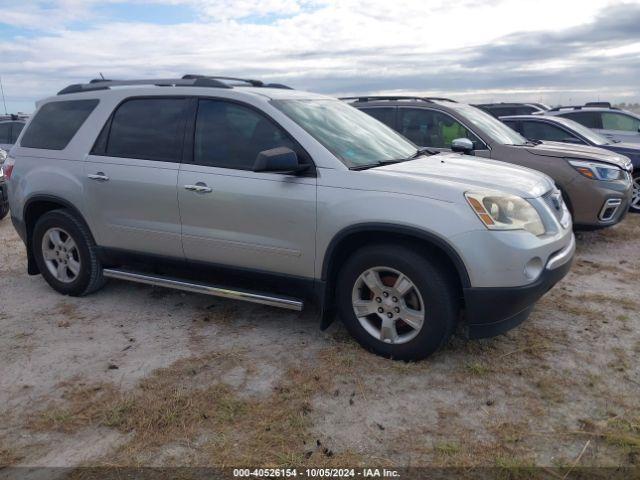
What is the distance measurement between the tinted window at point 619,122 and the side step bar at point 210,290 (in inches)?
A: 398

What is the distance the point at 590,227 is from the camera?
22.3 ft

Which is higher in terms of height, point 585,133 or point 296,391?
point 585,133

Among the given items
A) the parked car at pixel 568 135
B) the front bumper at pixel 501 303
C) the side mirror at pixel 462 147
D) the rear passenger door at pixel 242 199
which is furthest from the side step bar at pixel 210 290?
the parked car at pixel 568 135

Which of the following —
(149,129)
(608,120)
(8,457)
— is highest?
(149,129)

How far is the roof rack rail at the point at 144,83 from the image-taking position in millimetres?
4608

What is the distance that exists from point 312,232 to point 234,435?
1.45 m

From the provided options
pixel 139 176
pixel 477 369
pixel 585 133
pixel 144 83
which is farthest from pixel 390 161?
pixel 585 133

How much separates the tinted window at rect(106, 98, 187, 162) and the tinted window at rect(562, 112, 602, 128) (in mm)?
9482

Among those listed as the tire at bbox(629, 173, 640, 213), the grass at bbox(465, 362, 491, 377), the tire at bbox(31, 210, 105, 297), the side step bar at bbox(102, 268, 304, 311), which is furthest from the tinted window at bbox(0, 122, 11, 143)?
the grass at bbox(465, 362, 491, 377)

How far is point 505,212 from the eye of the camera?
360cm

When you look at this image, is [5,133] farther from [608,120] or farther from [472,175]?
[608,120]

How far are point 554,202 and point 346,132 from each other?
64.5 inches

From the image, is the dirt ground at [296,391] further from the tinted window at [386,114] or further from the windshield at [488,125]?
the tinted window at [386,114]

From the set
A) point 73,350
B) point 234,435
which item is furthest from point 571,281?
point 73,350
